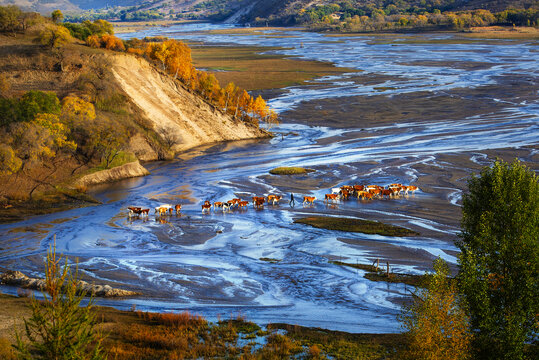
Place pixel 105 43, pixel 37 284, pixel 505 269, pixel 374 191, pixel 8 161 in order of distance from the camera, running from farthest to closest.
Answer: pixel 105 43 < pixel 8 161 < pixel 374 191 < pixel 37 284 < pixel 505 269

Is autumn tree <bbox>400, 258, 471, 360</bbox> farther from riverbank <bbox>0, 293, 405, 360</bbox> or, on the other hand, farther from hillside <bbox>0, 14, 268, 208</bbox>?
hillside <bbox>0, 14, 268, 208</bbox>

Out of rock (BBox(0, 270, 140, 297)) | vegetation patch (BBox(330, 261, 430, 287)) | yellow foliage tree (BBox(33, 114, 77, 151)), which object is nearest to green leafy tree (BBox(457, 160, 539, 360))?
vegetation patch (BBox(330, 261, 430, 287))

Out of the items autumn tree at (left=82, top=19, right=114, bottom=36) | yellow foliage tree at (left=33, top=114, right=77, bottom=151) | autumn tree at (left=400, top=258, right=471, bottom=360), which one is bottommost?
autumn tree at (left=400, top=258, right=471, bottom=360)

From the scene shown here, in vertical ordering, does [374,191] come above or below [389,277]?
above

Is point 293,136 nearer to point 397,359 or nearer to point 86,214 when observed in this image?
point 86,214

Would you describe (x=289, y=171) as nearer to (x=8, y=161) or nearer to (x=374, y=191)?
(x=374, y=191)

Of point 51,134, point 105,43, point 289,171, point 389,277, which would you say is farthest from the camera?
point 105,43

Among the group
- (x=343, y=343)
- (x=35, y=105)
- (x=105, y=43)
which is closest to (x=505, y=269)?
(x=343, y=343)
